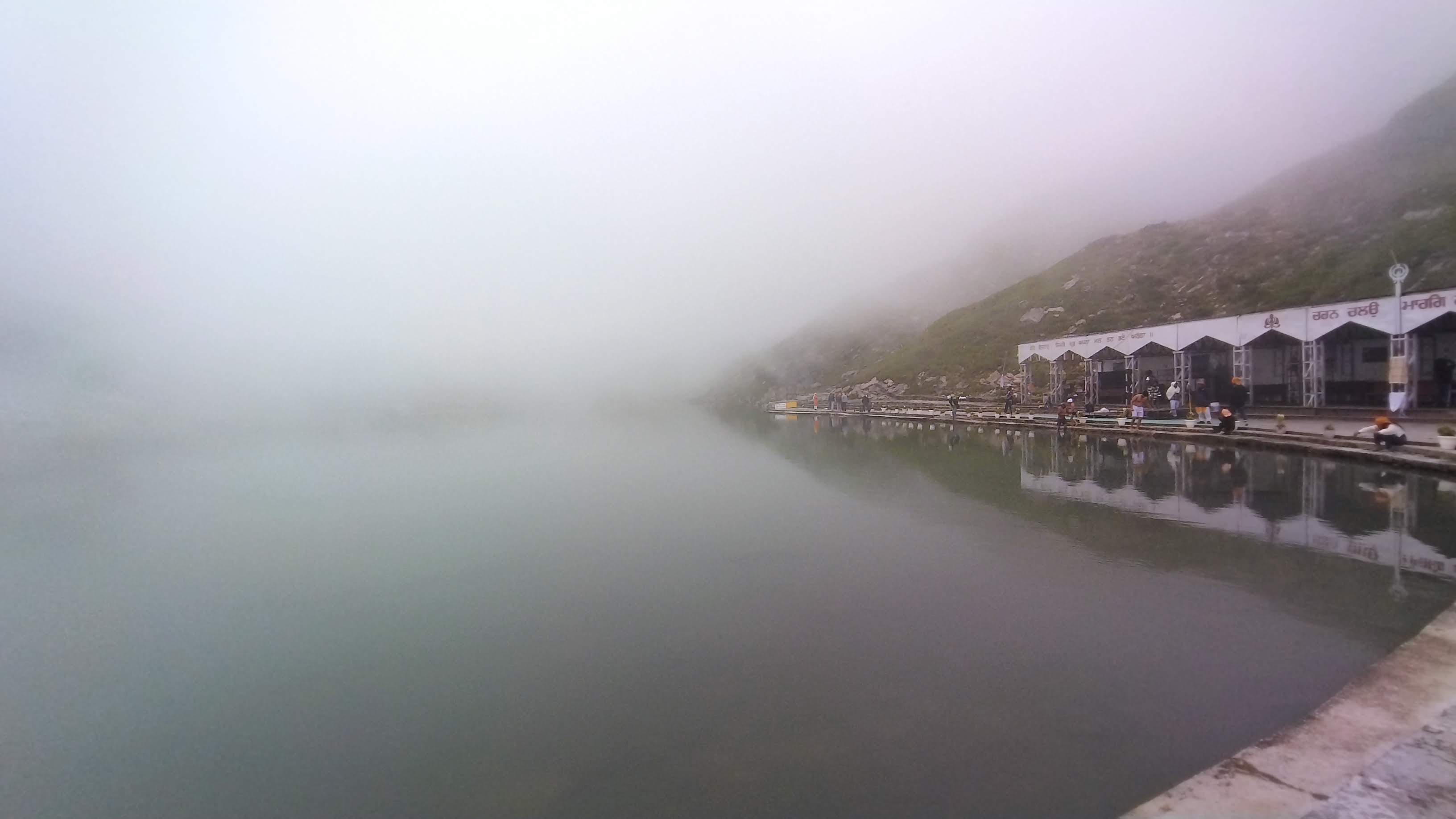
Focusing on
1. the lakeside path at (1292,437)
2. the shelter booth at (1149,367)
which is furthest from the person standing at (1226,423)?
the shelter booth at (1149,367)

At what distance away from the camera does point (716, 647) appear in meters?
8.82

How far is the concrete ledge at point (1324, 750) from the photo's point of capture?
476cm

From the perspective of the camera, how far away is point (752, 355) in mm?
159250

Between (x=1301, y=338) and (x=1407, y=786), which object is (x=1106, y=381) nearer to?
(x=1301, y=338)

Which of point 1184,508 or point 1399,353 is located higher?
point 1399,353

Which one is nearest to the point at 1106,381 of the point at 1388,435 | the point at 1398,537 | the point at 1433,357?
the point at 1433,357

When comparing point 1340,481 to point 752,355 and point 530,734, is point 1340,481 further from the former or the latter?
point 752,355

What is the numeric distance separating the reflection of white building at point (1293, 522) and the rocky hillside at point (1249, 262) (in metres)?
57.2

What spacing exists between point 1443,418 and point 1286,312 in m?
6.46

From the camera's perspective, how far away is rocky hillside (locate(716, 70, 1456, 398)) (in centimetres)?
7038

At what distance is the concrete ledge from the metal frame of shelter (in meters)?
24.5

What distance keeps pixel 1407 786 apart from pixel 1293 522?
10303mm

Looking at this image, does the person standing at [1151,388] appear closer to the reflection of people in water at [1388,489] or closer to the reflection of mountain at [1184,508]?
the reflection of mountain at [1184,508]

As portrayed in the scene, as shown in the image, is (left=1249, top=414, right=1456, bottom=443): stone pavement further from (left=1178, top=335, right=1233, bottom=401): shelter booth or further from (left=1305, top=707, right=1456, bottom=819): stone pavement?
(left=1305, top=707, right=1456, bottom=819): stone pavement
